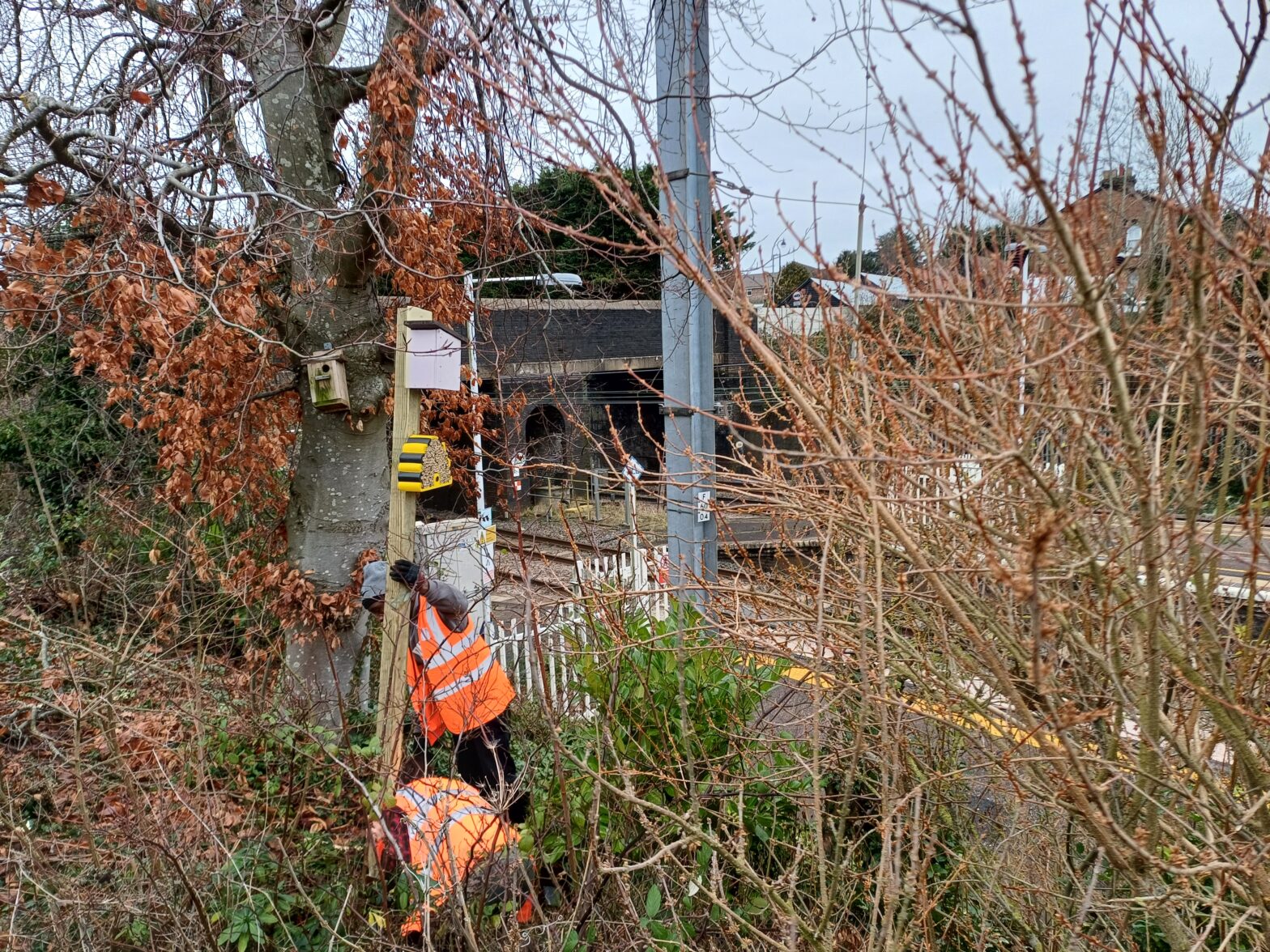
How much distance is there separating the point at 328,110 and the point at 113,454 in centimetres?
420

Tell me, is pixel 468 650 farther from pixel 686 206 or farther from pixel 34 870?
pixel 686 206

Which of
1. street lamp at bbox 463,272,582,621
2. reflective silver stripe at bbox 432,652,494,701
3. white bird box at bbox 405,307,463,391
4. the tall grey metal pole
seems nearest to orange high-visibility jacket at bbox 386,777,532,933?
reflective silver stripe at bbox 432,652,494,701

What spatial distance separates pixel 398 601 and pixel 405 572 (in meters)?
0.20

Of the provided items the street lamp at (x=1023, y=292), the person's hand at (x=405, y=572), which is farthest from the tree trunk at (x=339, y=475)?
the street lamp at (x=1023, y=292)

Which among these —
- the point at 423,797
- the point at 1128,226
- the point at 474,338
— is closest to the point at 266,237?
the point at 474,338

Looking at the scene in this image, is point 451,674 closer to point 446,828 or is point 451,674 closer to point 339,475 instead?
point 446,828

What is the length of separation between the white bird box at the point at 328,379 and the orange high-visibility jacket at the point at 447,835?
126 inches

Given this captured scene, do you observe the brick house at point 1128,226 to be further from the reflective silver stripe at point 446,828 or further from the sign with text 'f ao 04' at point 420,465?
the sign with text 'f ao 04' at point 420,465

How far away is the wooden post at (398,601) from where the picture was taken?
361 centimetres

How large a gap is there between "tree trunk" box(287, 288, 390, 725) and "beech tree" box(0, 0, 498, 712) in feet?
0.05

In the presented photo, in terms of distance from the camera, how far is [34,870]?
2857 millimetres

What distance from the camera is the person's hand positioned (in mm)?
3818

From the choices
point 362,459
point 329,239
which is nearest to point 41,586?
point 362,459

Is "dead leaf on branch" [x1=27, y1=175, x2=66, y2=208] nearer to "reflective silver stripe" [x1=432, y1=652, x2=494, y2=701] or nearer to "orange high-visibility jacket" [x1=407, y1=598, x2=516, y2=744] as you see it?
"orange high-visibility jacket" [x1=407, y1=598, x2=516, y2=744]
